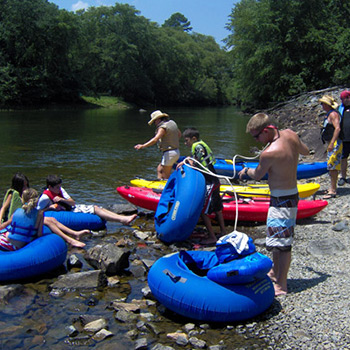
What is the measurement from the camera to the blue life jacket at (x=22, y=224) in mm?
5568

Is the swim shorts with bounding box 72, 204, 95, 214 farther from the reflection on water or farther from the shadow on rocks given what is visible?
the shadow on rocks

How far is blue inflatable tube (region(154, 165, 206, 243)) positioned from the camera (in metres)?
6.32

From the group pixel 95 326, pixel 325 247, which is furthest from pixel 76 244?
pixel 325 247

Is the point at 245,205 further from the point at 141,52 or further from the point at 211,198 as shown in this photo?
the point at 141,52

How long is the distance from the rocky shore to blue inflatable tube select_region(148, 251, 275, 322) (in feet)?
0.47

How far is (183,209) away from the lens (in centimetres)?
635

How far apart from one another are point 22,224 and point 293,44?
34910 mm

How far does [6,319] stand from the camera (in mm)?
4523

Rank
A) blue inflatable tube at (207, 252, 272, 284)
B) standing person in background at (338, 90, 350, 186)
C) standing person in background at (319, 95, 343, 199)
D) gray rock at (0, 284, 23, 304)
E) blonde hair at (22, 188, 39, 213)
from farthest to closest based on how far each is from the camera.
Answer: standing person in background at (338, 90, 350, 186) → standing person in background at (319, 95, 343, 199) → blonde hair at (22, 188, 39, 213) → gray rock at (0, 284, 23, 304) → blue inflatable tube at (207, 252, 272, 284)

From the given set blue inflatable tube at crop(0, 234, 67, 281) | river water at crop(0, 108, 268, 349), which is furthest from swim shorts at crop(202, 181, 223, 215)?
blue inflatable tube at crop(0, 234, 67, 281)

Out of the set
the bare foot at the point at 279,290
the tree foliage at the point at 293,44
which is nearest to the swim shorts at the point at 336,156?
the bare foot at the point at 279,290

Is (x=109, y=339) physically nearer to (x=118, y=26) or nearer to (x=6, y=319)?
(x=6, y=319)

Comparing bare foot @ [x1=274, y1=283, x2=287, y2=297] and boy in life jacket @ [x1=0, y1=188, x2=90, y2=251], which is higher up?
boy in life jacket @ [x1=0, y1=188, x2=90, y2=251]

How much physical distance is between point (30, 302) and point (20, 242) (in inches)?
38.4
